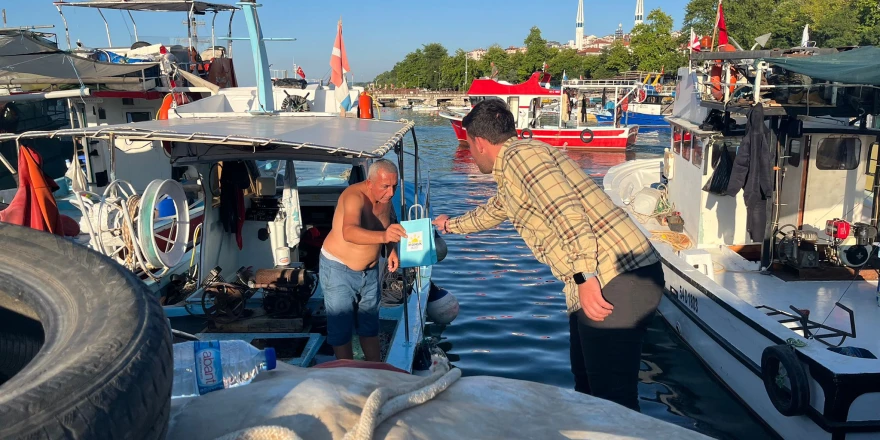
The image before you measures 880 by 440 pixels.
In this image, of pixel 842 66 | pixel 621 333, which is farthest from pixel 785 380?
pixel 842 66

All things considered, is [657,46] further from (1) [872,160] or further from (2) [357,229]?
(2) [357,229]

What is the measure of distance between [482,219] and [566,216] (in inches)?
39.5

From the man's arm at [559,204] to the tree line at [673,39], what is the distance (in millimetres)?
45769

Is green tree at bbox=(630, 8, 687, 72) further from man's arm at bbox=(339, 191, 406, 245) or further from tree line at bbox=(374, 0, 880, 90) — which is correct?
man's arm at bbox=(339, 191, 406, 245)

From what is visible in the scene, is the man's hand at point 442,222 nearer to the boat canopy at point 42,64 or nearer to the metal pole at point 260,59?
the metal pole at point 260,59

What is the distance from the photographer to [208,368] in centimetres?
245

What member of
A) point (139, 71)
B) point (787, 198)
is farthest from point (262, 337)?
point (139, 71)

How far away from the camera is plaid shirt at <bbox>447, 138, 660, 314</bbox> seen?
3381 mm

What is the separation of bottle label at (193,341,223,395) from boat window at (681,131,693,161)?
8.83 m

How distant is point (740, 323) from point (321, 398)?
5901 mm

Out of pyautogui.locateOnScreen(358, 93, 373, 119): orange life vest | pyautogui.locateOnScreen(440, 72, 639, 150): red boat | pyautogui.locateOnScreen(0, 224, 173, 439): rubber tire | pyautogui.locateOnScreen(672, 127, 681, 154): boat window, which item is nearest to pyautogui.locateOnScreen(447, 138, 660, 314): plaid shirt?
pyautogui.locateOnScreen(0, 224, 173, 439): rubber tire

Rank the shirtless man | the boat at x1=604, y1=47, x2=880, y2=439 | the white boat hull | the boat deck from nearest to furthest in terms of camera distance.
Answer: the shirtless man < the white boat hull < the boat at x1=604, y1=47, x2=880, y2=439 < the boat deck

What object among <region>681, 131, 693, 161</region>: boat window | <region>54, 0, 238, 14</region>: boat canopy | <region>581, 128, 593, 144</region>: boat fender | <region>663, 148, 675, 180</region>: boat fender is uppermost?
<region>54, 0, 238, 14</region>: boat canopy

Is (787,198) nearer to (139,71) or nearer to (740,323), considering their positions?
(740,323)
